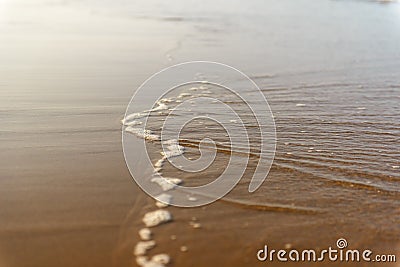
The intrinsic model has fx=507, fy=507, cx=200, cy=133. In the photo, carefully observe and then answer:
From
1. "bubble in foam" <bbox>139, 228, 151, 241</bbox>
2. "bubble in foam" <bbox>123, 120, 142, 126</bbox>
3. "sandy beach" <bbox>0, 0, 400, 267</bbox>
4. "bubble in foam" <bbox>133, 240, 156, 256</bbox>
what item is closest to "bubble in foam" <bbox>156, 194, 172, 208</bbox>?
"sandy beach" <bbox>0, 0, 400, 267</bbox>

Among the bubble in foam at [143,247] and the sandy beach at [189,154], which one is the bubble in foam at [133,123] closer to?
the sandy beach at [189,154]

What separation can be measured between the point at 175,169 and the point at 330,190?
1048 millimetres

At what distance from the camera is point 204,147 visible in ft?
12.9

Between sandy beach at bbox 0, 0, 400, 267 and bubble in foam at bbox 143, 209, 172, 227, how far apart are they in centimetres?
4

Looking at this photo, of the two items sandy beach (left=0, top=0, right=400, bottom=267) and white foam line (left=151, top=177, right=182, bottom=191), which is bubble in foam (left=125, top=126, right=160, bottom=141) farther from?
white foam line (left=151, top=177, right=182, bottom=191)

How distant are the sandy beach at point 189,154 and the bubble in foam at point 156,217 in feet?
0.13

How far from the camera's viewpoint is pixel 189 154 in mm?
3783

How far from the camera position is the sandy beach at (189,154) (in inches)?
104

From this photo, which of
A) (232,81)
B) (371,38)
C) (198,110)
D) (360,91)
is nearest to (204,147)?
(198,110)

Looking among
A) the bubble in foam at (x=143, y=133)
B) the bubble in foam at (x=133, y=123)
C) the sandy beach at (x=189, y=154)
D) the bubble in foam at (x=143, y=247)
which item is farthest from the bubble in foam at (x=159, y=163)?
the bubble in foam at (x=143, y=247)

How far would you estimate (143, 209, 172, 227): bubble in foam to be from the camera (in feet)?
9.16

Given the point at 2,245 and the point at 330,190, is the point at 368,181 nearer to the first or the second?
the point at 330,190

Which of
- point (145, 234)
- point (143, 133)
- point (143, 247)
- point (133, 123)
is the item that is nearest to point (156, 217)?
point (145, 234)

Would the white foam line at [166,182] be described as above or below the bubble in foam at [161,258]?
above
